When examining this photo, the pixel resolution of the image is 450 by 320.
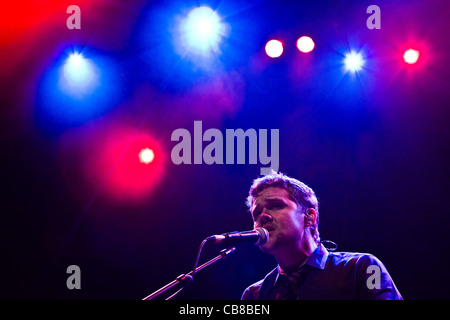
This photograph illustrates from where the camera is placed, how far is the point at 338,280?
2.54 metres

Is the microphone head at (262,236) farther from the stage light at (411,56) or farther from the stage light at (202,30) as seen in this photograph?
the stage light at (411,56)

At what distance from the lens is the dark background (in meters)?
3.66

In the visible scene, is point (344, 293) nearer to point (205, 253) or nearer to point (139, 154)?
point (205, 253)

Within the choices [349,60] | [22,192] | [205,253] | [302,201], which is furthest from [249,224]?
[22,192]

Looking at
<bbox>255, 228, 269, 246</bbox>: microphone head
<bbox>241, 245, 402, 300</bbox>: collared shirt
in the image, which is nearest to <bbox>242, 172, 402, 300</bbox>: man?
<bbox>241, 245, 402, 300</bbox>: collared shirt

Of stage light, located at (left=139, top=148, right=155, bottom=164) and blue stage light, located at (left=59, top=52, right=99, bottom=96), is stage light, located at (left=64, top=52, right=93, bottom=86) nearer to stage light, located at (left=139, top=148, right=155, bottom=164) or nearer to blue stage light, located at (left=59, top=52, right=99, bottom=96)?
→ blue stage light, located at (left=59, top=52, right=99, bottom=96)

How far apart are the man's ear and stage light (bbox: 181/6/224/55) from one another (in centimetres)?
200

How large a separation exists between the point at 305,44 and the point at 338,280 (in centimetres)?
237

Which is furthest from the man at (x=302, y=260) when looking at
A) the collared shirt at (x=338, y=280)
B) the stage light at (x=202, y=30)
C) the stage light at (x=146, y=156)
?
the stage light at (x=202, y=30)

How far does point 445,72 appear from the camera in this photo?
370 centimetres

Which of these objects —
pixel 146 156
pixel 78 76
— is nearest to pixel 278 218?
pixel 146 156
